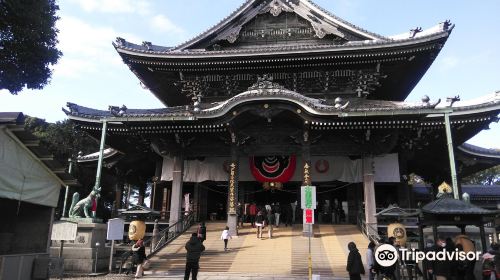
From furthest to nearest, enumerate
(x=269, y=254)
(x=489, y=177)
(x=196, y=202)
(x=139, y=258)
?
(x=489, y=177), (x=196, y=202), (x=269, y=254), (x=139, y=258)

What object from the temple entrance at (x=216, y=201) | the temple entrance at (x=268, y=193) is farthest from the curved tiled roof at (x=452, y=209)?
the temple entrance at (x=216, y=201)

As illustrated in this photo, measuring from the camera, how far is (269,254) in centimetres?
1585

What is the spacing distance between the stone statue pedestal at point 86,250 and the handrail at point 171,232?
187 centimetres

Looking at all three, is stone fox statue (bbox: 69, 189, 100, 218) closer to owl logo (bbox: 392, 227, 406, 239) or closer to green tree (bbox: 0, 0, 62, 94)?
green tree (bbox: 0, 0, 62, 94)

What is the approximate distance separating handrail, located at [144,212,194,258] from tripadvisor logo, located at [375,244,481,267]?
31.3ft

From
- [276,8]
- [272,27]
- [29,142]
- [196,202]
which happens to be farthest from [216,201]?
[29,142]

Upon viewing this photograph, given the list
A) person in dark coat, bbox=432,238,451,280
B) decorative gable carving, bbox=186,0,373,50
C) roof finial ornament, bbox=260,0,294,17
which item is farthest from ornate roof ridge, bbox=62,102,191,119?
person in dark coat, bbox=432,238,451,280

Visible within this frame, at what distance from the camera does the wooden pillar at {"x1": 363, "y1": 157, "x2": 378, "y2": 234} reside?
18.2 meters

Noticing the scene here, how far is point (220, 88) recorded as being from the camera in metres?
23.5

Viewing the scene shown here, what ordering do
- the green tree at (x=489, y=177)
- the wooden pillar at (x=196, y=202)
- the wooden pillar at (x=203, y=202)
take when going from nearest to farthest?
the wooden pillar at (x=196, y=202) < the wooden pillar at (x=203, y=202) < the green tree at (x=489, y=177)

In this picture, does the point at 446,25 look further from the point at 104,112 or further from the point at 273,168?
the point at 104,112

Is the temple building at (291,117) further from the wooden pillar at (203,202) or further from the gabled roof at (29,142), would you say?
the gabled roof at (29,142)

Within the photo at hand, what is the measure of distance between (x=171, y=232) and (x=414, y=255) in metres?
12.0

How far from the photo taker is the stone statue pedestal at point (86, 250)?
14939 millimetres
